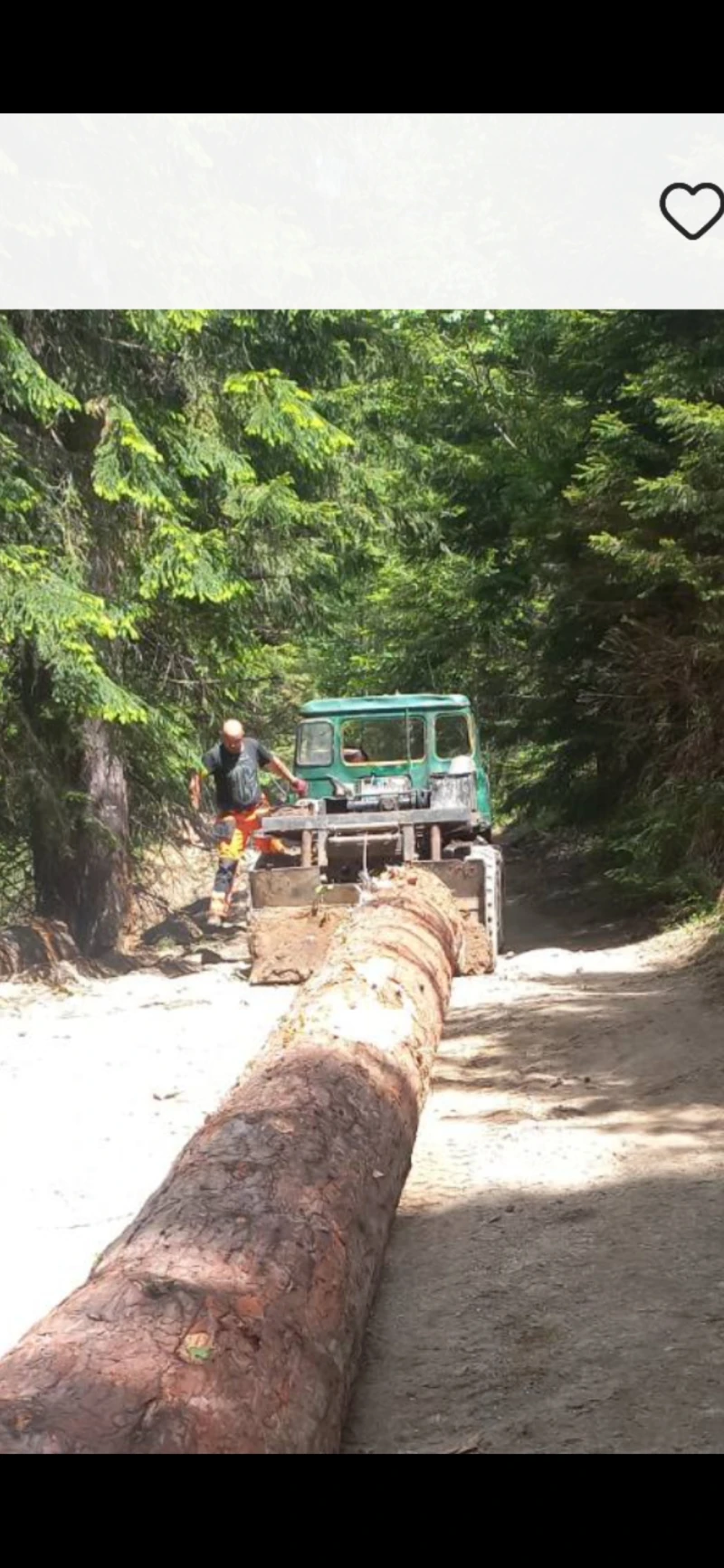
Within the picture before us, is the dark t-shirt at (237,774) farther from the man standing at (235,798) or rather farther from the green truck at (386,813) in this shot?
the green truck at (386,813)

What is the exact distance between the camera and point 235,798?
45.2 feet

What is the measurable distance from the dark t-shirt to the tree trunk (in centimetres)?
224

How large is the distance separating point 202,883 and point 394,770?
12214 millimetres

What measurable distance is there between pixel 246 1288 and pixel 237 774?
10140 millimetres

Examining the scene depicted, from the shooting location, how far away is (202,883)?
26875 mm

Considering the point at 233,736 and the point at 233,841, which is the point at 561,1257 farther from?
the point at 233,841

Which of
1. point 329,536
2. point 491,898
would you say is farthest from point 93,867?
point 491,898

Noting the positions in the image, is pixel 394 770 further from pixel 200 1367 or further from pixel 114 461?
pixel 200 1367

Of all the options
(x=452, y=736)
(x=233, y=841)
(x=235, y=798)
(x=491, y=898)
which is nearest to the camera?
(x=491, y=898)

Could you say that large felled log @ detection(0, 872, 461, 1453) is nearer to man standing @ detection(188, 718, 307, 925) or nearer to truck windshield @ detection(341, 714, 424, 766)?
A: man standing @ detection(188, 718, 307, 925)

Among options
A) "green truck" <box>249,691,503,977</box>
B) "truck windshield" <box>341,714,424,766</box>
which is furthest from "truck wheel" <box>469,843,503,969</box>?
"truck windshield" <box>341,714,424,766</box>

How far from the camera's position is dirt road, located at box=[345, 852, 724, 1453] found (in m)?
3.81

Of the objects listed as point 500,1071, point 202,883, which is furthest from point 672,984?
point 202,883

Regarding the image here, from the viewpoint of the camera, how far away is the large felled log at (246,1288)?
3055mm
